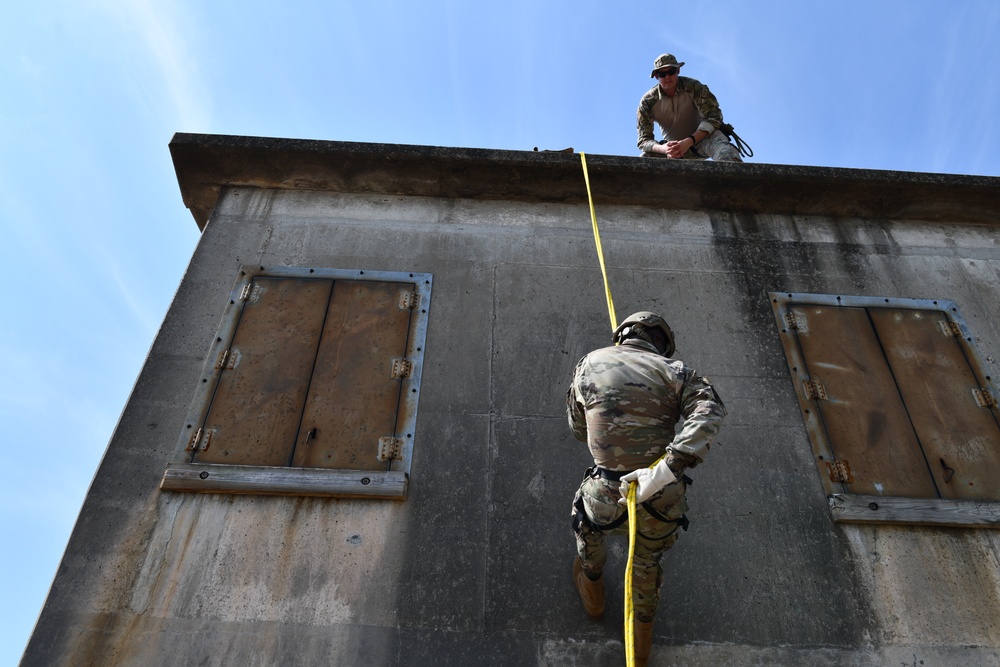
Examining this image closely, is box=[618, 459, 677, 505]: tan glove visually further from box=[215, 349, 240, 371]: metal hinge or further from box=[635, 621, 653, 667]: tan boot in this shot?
box=[215, 349, 240, 371]: metal hinge

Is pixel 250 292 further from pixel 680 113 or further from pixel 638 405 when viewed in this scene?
pixel 680 113

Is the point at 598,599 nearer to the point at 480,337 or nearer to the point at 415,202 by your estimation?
the point at 480,337

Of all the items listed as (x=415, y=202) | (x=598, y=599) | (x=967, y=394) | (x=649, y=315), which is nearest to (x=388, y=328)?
(x=415, y=202)

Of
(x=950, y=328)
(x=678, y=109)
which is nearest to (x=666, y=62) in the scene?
(x=678, y=109)

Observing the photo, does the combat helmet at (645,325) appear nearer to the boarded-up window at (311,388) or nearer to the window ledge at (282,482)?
the boarded-up window at (311,388)

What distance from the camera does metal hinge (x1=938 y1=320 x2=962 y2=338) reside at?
5.64 meters

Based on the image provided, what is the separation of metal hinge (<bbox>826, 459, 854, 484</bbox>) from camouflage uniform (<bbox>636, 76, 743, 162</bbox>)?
13.6 ft

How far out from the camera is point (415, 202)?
6.34 meters

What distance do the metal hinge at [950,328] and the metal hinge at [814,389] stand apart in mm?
1282

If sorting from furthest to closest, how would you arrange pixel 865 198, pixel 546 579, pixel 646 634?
pixel 865 198, pixel 546 579, pixel 646 634

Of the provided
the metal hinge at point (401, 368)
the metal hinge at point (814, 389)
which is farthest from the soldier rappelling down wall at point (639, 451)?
the metal hinge at point (814, 389)

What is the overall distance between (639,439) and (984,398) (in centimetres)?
321

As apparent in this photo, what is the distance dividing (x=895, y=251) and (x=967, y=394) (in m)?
1.52

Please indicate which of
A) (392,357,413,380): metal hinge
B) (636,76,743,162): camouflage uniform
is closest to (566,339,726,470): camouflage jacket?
(392,357,413,380): metal hinge
